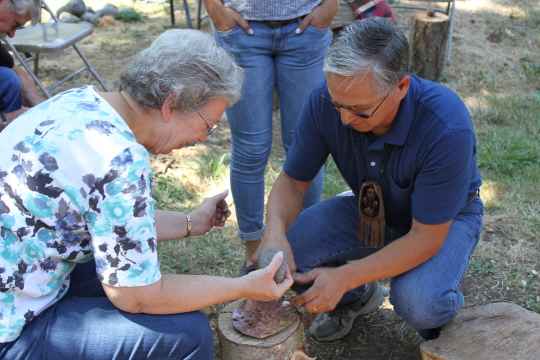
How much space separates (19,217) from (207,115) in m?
0.59

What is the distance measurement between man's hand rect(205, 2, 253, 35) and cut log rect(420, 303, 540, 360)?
146cm

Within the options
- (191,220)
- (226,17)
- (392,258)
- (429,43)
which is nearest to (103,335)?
(191,220)

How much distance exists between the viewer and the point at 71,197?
1741 mm

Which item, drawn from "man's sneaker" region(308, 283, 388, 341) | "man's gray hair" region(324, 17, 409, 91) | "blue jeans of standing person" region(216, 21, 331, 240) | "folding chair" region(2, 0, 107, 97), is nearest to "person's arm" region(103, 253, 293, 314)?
"man's gray hair" region(324, 17, 409, 91)

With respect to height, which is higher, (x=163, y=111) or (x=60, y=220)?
(x=163, y=111)

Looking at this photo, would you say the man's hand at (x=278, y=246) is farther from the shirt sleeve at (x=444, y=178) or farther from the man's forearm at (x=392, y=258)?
the shirt sleeve at (x=444, y=178)

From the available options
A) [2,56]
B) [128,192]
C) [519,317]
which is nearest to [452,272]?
[519,317]

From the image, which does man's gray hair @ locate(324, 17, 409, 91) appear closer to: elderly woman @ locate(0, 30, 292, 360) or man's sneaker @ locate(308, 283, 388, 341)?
elderly woman @ locate(0, 30, 292, 360)

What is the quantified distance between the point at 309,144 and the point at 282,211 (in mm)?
284

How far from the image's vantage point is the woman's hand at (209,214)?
2.53m

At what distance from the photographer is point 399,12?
→ 7.61 meters

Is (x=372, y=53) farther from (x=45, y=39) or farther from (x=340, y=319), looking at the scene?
(x=45, y=39)

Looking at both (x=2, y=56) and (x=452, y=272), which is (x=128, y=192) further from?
(x=2, y=56)

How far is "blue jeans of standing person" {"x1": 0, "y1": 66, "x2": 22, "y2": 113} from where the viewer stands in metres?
3.79
